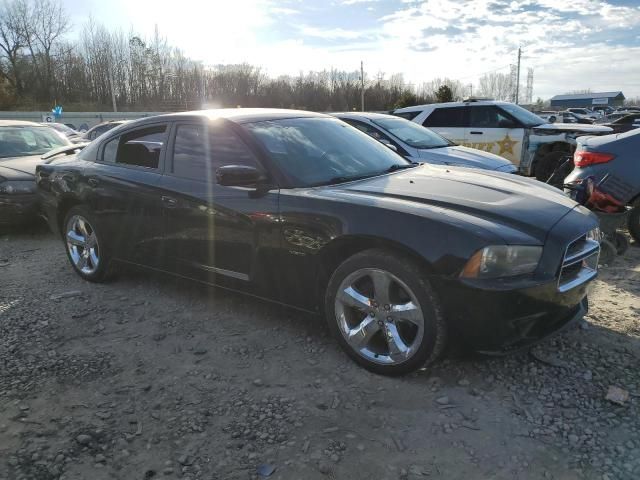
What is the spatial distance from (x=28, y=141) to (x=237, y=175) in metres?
6.49

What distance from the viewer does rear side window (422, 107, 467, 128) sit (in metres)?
10.2

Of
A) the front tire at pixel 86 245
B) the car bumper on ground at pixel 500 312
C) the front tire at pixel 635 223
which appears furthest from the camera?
the front tire at pixel 635 223

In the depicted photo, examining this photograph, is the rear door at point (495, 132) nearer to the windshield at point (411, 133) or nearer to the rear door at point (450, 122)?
the rear door at point (450, 122)

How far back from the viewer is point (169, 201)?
12.7 ft

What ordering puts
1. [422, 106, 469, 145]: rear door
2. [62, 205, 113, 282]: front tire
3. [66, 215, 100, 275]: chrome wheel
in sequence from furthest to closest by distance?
1. [422, 106, 469, 145]: rear door
2. [66, 215, 100, 275]: chrome wheel
3. [62, 205, 113, 282]: front tire

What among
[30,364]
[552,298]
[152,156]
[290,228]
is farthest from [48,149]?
[552,298]

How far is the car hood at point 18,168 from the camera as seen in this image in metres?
6.77

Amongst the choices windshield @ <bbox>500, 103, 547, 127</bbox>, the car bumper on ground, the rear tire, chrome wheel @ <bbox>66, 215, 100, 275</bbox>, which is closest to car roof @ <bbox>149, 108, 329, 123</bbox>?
chrome wheel @ <bbox>66, 215, 100, 275</bbox>

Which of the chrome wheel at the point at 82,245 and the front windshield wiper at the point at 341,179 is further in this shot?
the chrome wheel at the point at 82,245

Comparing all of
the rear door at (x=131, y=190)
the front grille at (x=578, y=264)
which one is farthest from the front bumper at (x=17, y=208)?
the front grille at (x=578, y=264)

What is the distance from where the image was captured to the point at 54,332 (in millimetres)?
3787

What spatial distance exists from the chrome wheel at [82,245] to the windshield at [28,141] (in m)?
3.60

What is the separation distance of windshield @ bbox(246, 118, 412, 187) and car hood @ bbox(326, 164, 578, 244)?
0.19m

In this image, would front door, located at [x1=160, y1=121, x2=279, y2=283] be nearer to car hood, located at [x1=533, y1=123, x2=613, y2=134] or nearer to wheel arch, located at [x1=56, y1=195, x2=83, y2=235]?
wheel arch, located at [x1=56, y1=195, x2=83, y2=235]
